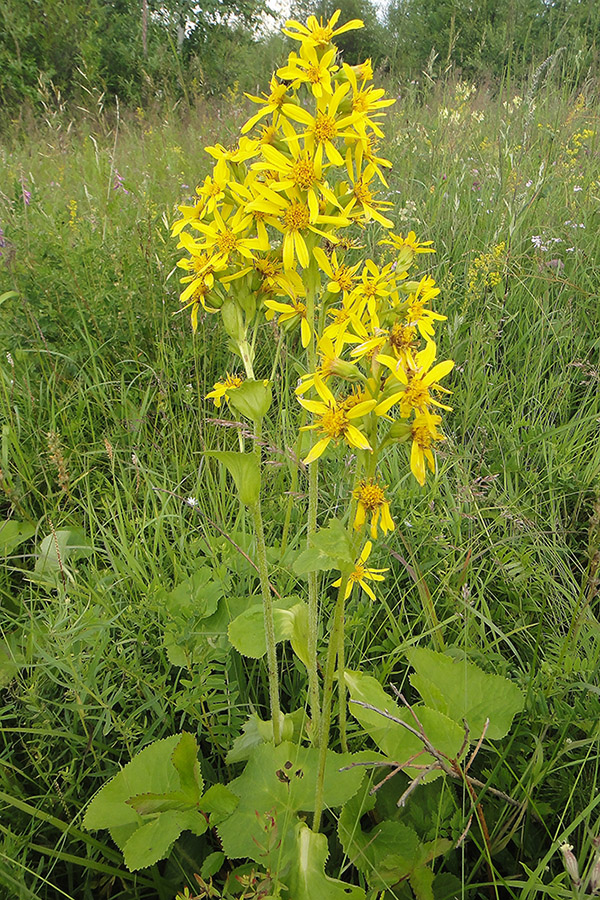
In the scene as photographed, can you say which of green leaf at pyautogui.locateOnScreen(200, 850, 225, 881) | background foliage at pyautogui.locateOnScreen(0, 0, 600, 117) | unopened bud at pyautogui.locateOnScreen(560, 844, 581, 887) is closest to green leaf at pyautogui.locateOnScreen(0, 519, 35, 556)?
green leaf at pyautogui.locateOnScreen(200, 850, 225, 881)

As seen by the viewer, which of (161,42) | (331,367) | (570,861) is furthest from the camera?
(161,42)

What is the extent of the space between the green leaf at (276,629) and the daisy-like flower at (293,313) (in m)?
0.58

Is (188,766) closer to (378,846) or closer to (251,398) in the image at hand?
(378,846)

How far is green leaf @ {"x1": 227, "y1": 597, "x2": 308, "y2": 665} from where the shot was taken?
1.19 meters

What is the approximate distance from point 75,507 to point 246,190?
1270 mm

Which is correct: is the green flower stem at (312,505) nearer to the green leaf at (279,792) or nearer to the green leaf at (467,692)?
the green leaf at (279,792)

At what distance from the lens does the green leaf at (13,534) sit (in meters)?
1.71

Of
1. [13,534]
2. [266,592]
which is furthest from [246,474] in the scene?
[13,534]

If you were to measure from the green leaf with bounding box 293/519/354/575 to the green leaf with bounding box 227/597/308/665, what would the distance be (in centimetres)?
32

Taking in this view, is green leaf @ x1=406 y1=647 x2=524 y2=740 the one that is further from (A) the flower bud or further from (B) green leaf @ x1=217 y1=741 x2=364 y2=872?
(A) the flower bud

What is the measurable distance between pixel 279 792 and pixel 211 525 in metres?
0.86

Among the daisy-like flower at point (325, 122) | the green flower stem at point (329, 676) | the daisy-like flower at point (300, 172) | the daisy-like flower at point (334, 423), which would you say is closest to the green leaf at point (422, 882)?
the green flower stem at point (329, 676)

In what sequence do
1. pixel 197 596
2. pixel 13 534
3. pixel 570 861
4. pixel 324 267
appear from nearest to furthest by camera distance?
pixel 570 861, pixel 324 267, pixel 197 596, pixel 13 534

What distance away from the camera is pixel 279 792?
1.15 meters
